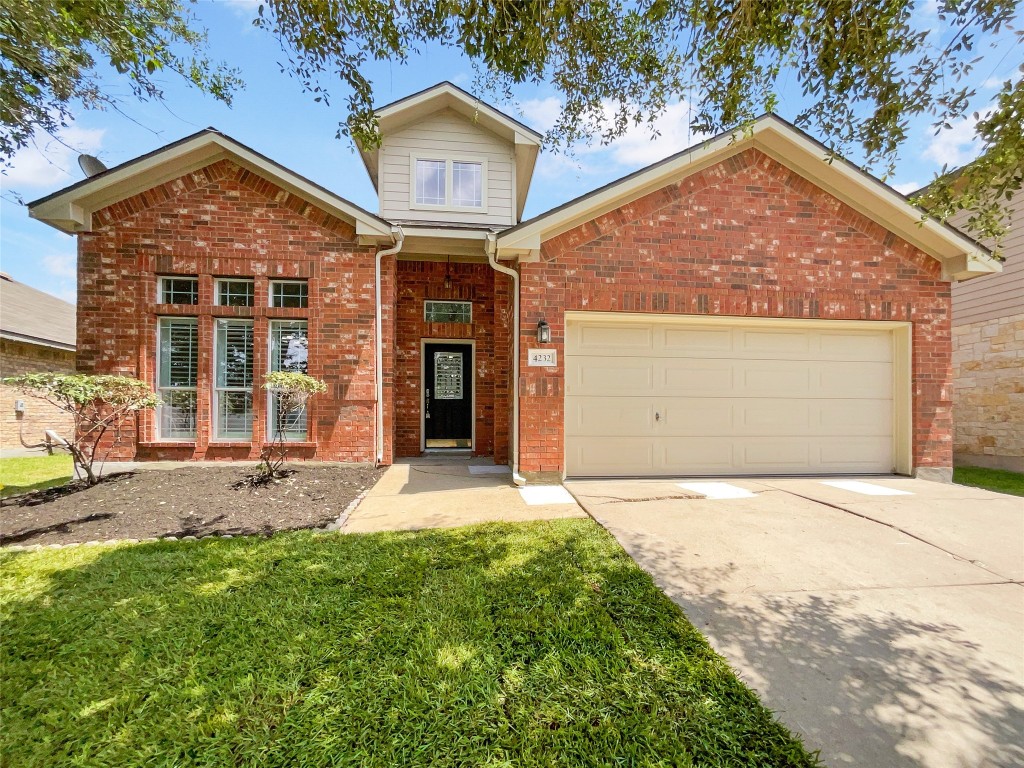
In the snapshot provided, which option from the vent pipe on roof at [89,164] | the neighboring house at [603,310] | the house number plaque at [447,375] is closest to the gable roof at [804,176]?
the neighboring house at [603,310]

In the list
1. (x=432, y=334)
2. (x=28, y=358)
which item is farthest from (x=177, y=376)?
(x=28, y=358)

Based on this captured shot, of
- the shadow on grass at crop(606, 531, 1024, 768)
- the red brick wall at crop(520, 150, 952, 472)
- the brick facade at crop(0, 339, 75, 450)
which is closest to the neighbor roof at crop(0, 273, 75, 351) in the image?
the brick facade at crop(0, 339, 75, 450)

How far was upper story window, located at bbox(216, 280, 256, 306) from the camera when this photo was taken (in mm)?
6816

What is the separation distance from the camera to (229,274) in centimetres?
671

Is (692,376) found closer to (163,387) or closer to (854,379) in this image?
(854,379)

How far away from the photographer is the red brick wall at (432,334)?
8.38m

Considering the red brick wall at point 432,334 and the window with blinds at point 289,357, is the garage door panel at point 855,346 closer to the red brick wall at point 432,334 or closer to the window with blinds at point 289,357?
the red brick wall at point 432,334

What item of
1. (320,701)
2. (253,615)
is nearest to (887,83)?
(320,701)

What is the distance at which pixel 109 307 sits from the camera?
21.2 ft

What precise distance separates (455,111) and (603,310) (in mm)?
5684

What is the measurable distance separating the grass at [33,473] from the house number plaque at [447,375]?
5995mm

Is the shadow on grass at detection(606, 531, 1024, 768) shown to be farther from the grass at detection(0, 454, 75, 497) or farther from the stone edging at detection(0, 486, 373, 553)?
the grass at detection(0, 454, 75, 497)

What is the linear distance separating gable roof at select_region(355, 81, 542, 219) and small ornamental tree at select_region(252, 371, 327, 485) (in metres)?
4.78

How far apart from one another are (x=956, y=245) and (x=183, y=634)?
10462mm
